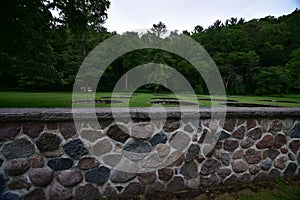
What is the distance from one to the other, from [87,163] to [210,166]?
1259 millimetres

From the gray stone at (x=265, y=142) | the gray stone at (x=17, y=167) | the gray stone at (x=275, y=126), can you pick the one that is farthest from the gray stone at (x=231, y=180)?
the gray stone at (x=17, y=167)

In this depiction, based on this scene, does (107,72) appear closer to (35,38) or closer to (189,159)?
(35,38)

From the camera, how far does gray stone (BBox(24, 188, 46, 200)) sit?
5.43 ft

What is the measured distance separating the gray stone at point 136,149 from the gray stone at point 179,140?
242 mm

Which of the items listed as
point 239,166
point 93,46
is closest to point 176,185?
point 239,166

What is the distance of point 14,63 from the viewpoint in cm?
633

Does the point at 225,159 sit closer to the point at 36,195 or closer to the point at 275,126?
the point at 275,126

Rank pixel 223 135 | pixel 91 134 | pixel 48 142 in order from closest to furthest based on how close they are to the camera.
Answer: pixel 48 142, pixel 91 134, pixel 223 135

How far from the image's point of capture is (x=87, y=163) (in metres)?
1.79

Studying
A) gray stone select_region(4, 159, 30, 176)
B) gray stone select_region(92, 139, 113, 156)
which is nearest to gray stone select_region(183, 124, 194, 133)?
gray stone select_region(92, 139, 113, 156)

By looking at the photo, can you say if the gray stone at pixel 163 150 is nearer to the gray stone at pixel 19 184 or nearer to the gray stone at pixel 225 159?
the gray stone at pixel 225 159

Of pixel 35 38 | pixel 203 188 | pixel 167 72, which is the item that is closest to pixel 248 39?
pixel 167 72

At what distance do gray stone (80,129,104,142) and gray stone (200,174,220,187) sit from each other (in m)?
1.17

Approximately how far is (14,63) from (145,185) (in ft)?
21.0
